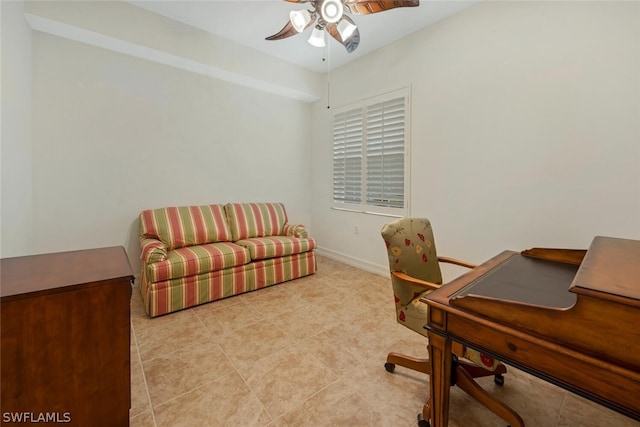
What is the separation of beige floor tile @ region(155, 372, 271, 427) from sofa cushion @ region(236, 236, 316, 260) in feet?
4.95

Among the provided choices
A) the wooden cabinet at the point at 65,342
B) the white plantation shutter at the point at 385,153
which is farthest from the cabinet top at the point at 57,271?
the white plantation shutter at the point at 385,153

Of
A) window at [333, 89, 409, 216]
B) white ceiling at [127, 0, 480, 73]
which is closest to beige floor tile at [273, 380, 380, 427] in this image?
window at [333, 89, 409, 216]

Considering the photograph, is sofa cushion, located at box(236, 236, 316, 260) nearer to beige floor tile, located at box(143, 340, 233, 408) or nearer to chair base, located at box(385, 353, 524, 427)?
beige floor tile, located at box(143, 340, 233, 408)

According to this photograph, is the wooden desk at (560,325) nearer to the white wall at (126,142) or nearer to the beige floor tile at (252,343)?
the beige floor tile at (252,343)

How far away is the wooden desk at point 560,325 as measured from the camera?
67 centimetres

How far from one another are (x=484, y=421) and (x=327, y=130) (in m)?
3.83

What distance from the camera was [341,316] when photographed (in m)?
2.45

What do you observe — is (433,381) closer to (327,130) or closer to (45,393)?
(45,393)

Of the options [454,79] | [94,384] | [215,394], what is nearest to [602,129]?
[454,79]

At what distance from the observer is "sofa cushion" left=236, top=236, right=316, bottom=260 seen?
3.01 m

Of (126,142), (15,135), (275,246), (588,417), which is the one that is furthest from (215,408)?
(126,142)

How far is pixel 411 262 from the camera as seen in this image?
1.67 metres

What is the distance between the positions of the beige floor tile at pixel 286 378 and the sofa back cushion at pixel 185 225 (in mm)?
1755

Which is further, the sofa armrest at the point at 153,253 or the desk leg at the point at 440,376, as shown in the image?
the sofa armrest at the point at 153,253
